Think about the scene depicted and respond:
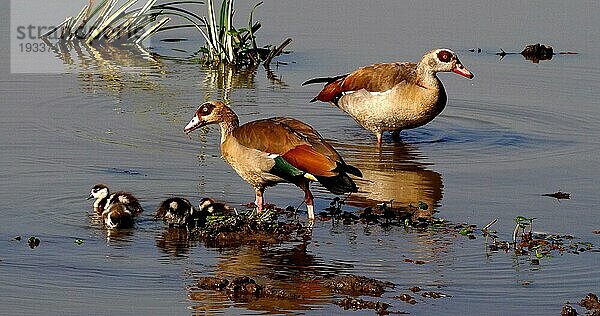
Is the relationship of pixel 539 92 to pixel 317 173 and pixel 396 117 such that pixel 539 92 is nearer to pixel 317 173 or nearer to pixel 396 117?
pixel 396 117

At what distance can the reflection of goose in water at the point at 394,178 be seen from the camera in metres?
10.3

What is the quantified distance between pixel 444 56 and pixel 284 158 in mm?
3911

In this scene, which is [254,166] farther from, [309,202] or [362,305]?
[362,305]

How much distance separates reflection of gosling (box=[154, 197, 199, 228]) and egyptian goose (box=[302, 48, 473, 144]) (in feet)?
Answer: 12.9

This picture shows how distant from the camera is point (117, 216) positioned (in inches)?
348

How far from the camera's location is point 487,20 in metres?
20.4

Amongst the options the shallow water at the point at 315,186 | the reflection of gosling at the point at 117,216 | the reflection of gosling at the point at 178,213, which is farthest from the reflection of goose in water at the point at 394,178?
the reflection of gosling at the point at 117,216

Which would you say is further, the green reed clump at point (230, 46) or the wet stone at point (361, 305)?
the green reed clump at point (230, 46)

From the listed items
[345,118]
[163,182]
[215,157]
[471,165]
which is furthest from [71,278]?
[345,118]

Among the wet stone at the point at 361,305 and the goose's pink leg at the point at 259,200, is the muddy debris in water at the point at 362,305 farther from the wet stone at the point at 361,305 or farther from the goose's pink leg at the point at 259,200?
the goose's pink leg at the point at 259,200

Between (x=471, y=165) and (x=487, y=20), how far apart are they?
353 inches

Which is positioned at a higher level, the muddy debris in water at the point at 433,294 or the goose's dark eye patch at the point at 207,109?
the goose's dark eye patch at the point at 207,109

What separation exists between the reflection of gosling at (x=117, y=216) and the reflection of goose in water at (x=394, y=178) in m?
1.94

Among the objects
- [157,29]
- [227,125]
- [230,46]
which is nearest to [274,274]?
[227,125]
